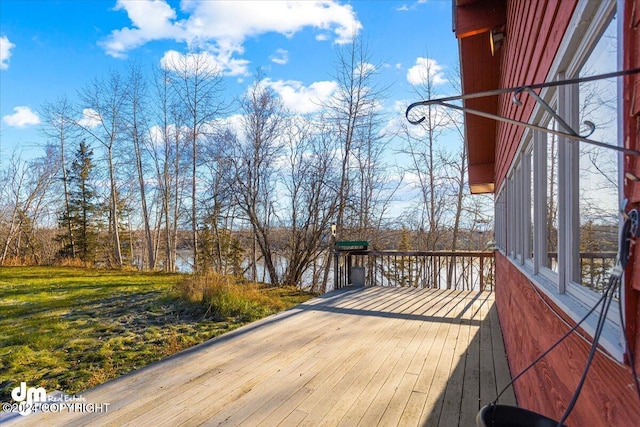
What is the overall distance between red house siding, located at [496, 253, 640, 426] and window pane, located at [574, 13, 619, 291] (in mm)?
242

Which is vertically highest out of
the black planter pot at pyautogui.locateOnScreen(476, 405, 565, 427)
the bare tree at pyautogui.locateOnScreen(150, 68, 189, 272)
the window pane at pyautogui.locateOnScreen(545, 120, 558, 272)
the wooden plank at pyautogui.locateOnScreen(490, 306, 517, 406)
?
the bare tree at pyautogui.locateOnScreen(150, 68, 189, 272)

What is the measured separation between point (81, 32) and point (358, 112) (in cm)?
900

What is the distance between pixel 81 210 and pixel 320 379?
62.3 ft

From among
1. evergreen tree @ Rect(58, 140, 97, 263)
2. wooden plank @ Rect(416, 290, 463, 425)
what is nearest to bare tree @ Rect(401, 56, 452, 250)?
wooden plank @ Rect(416, 290, 463, 425)

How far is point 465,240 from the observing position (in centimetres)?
1449

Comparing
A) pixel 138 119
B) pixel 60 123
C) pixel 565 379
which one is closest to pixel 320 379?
pixel 565 379

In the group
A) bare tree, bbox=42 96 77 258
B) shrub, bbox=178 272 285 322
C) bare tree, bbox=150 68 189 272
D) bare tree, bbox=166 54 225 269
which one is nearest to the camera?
shrub, bbox=178 272 285 322

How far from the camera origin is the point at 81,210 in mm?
17828

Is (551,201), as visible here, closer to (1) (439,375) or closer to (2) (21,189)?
(1) (439,375)

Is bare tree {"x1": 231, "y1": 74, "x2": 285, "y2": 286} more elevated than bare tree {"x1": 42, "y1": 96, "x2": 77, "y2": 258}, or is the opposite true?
bare tree {"x1": 42, "y1": 96, "x2": 77, "y2": 258}

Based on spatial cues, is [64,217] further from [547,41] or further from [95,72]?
[547,41]

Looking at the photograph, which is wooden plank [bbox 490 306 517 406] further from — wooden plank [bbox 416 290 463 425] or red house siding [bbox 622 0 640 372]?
red house siding [bbox 622 0 640 372]

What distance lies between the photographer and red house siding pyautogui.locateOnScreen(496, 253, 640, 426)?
2.56 feet

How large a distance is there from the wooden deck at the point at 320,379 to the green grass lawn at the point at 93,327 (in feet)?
1.78
